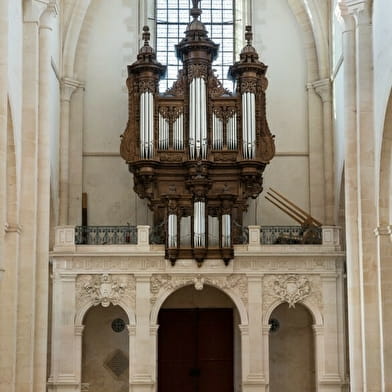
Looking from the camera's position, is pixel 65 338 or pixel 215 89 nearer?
pixel 65 338

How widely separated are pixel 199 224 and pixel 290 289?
9.60ft

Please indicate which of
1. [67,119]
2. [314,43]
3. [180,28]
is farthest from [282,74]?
[67,119]

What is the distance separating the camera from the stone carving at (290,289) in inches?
1127

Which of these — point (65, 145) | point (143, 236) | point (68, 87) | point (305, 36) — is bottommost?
point (143, 236)

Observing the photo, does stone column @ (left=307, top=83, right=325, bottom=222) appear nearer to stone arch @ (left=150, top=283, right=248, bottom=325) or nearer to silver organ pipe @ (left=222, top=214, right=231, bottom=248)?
silver organ pipe @ (left=222, top=214, right=231, bottom=248)

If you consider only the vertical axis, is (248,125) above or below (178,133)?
above

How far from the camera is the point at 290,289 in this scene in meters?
28.6

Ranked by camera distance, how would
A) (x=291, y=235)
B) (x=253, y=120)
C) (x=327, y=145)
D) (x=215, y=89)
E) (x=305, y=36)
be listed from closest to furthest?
(x=291, y=235), (x=253, y=120), (x=215, y=89), (x=327, y=145), (x=305, y=36)

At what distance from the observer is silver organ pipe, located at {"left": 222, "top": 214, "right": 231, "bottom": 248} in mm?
28605

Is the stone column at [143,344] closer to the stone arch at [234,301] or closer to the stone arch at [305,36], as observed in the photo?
the stone arch at [234,301]

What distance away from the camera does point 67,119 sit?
31.8m

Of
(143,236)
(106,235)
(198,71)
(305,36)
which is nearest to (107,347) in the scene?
(106,235)

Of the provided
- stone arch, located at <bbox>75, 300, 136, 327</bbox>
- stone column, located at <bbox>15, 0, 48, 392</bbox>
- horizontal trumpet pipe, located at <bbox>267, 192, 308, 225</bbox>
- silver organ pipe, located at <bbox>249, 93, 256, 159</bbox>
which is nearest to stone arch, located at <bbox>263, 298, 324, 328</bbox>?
horizontal trumpet pipe, located at <bbox>267, 192, 308, 225</bbox>

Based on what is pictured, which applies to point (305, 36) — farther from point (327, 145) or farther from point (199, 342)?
point (199, 342)
